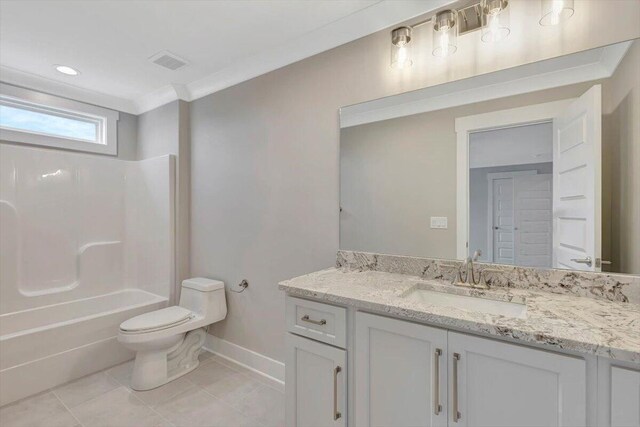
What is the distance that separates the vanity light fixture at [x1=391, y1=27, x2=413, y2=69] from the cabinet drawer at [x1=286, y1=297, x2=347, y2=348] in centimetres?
132

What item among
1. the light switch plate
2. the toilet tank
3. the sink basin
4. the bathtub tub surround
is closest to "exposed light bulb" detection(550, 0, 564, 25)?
the light switch plate

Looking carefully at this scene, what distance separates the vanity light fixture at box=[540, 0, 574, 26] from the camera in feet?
4.17

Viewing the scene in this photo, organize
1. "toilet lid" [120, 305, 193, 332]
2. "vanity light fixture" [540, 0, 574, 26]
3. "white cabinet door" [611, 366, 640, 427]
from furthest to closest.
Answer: "toilet lid" [120, 305, 193, 332]
"vanity light fixture" [540, 0, 574, 26]
"white cabinet door" [611, 366, 640, 427]

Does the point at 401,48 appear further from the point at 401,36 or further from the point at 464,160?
the point at 464,160

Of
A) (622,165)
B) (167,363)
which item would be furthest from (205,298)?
(622,165)

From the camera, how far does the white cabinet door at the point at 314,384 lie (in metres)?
1.31

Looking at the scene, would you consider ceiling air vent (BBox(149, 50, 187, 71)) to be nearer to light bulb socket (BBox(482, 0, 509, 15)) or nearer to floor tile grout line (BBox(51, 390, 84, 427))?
Answer: light bulb socket (BBox(482, 0, 509, 15))

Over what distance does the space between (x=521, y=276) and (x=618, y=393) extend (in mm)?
606

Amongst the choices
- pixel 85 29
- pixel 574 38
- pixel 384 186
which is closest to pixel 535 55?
pixel 574 38

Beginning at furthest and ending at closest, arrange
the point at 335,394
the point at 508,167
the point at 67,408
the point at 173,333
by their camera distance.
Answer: the point at 173,333 → the point at 67,408 → the point at 508,167 → the point at 335,394

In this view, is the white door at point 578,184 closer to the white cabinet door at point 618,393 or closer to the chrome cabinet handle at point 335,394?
the white cabinet door at point 618,393

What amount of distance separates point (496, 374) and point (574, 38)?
137 cm

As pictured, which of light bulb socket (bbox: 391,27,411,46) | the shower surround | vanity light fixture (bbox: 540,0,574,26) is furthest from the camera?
the shower surround

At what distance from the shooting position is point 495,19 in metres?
1.38
